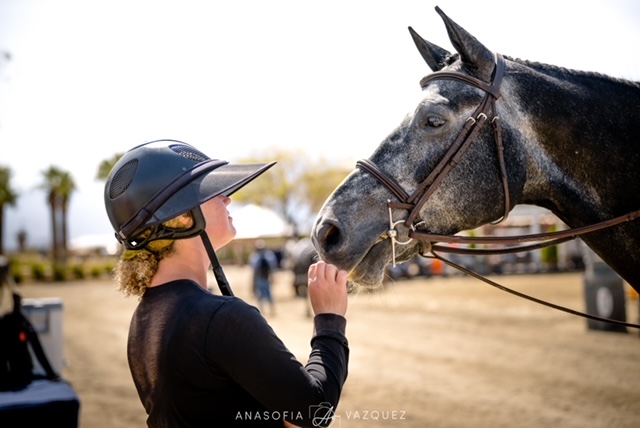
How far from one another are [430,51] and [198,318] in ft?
6.42

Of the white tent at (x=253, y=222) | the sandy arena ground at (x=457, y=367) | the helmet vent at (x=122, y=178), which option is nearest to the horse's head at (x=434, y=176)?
the sandy arena ground at (x=457, y=367)

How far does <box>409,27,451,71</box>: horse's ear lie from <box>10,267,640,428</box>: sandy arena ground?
1.26 metres

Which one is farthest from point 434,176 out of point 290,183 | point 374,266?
point 290,183

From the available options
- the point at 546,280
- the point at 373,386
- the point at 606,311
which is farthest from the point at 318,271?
the point at 546,280

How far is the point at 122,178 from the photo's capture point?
2.11 metres

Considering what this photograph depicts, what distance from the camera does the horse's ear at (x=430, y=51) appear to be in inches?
118

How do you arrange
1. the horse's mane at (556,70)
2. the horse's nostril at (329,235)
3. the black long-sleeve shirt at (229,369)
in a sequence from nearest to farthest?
the black long-sleeve shirt at (229,369), the horse's nostril at (329,235), the horse's mane at (556,70)

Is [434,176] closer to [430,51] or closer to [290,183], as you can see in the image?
[430,51]

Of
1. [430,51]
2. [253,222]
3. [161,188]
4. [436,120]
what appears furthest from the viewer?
[253,222]

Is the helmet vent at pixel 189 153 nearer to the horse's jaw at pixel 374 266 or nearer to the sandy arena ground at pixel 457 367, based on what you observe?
the horse's jaw at pixel 374 266

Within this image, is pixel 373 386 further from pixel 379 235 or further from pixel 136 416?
pixel 379 235

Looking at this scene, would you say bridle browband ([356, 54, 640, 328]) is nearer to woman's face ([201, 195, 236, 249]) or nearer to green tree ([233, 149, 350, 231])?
woman's face ([201, 195, 236, 249])

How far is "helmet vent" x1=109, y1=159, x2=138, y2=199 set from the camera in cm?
208

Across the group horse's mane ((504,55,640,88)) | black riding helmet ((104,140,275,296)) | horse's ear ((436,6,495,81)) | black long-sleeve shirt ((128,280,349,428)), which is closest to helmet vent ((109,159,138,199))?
black riding helmet ((104,140,275,296))
